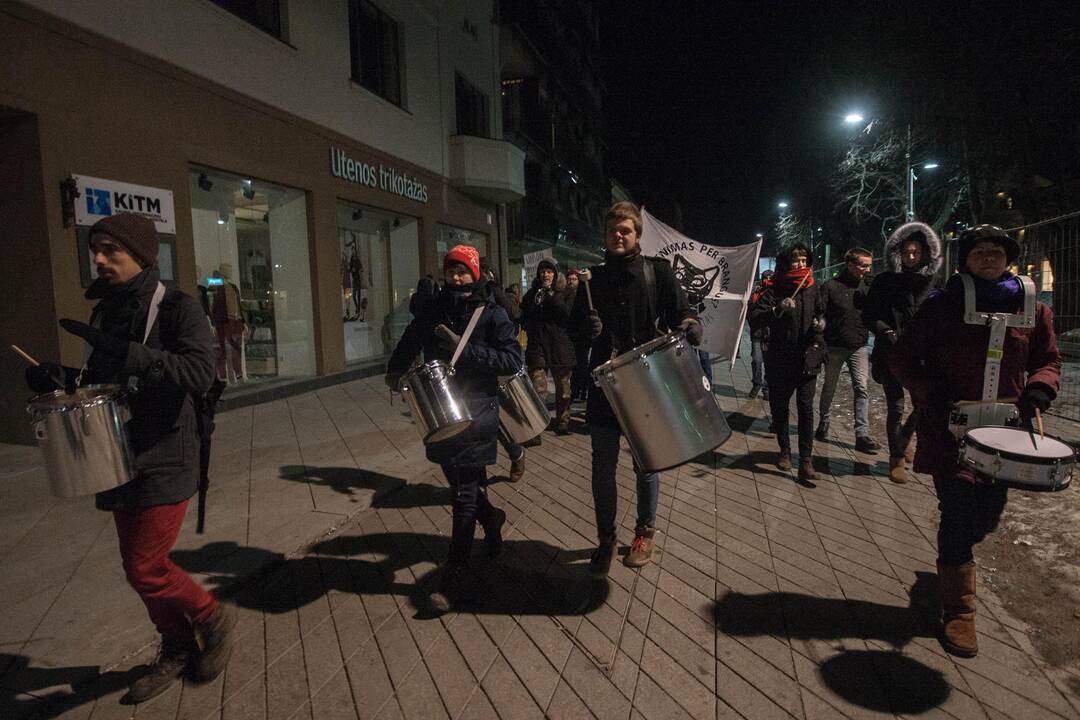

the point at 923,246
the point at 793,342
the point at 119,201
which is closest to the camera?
the point at 923,246

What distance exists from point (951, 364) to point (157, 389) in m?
3.24

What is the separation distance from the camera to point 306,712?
2357 mm

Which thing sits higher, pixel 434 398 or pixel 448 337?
pixel 448 337

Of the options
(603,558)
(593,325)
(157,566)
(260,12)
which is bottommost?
(603,558)

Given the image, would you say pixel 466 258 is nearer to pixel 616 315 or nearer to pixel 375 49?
pixel 616 315

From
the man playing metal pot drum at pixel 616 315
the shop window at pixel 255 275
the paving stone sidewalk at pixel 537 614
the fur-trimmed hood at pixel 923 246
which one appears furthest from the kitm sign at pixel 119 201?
the fur-trimmed hood at pixel 923 246

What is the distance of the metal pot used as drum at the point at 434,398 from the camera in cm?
283

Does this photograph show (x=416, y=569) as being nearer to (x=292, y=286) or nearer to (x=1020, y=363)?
(x=1020, y=363)

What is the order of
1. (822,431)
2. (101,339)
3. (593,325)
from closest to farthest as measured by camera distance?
(101,339), (593,325), (822,431)

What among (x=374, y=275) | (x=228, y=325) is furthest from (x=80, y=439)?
(x=374, y=275)

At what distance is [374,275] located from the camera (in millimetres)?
12633

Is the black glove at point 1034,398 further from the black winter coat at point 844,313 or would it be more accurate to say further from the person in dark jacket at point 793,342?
the black winter coat at point 844,313

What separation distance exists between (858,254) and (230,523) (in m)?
5.61

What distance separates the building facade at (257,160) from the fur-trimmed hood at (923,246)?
7.71 metres
